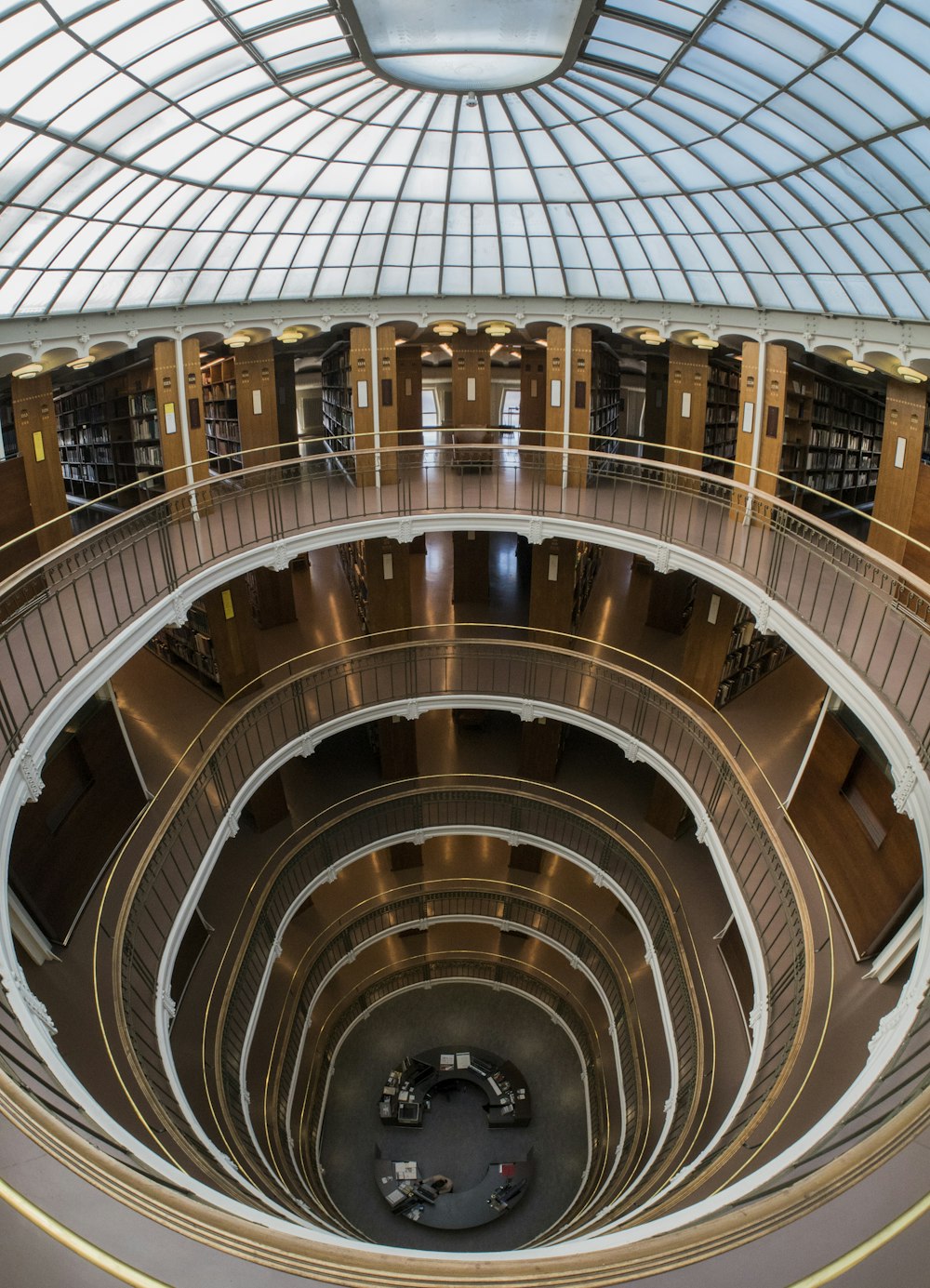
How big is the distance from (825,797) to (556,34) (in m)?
8.69

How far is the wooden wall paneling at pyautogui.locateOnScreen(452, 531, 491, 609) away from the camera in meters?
16.5

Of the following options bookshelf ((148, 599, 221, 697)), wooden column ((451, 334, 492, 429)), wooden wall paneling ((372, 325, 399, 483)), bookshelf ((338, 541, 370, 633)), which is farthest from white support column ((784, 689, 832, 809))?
bookshelf ((148, 599, 221, 697))

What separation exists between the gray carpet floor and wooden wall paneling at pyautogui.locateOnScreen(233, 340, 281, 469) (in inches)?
462

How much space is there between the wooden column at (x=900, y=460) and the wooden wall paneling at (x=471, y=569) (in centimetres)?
746

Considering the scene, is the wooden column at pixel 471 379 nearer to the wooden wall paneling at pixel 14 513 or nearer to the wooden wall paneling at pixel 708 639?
the wooden wall paneling at pixel 708 639

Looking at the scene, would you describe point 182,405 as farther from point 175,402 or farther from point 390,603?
point 390,603

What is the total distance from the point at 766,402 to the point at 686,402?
1.72 m

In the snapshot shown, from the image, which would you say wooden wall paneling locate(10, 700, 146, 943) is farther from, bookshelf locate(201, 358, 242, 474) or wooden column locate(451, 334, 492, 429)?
wooden column locate(451, 334, 492, 429)

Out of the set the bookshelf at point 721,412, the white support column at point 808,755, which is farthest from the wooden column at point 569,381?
the white support column at point 808,755

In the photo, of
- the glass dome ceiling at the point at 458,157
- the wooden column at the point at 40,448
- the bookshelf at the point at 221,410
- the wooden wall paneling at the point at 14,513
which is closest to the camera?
the glass dome ceiling at the point at 458,157

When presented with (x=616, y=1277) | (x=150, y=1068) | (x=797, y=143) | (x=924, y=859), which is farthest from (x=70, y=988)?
(x=797, y=143)

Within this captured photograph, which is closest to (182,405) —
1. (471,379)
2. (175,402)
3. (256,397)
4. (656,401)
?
(175,402)

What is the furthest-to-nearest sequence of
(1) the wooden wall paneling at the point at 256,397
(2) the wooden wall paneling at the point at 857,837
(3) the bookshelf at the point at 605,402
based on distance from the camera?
(3) the bookshelf at the point at 605,402
(1) the wooden wall paneling at the point at 256,397
(2) the wooden wall paneling at the point at 857,837

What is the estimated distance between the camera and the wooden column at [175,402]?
1296 centimetres
